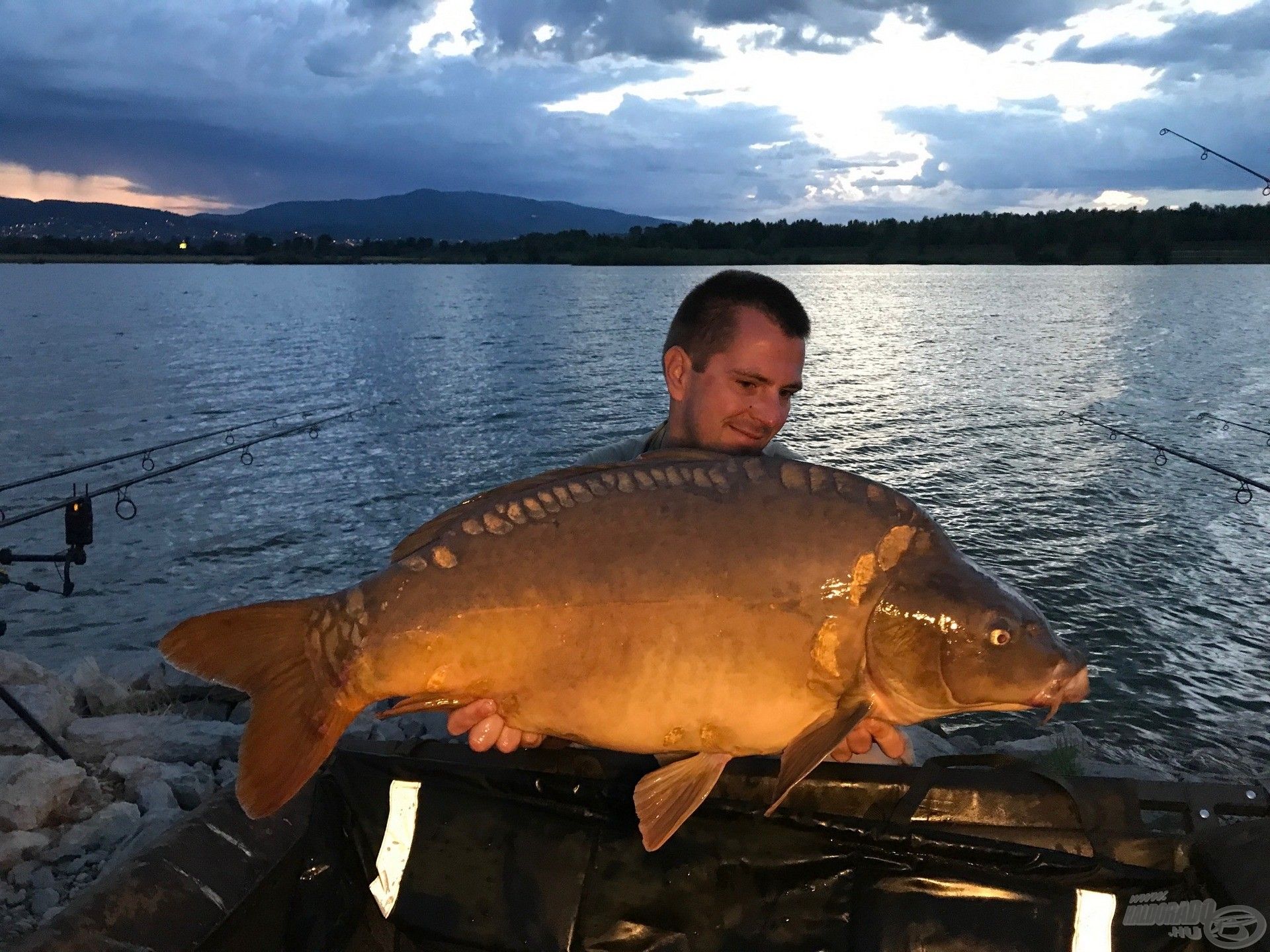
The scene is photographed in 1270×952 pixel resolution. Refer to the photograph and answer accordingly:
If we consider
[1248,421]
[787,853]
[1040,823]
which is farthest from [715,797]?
[1248,421]

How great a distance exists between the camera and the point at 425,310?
3938cm

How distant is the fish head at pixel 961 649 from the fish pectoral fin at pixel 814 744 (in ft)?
0.27

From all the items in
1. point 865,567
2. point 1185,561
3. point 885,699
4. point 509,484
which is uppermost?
point 509,484

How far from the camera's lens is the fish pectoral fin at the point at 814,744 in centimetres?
158

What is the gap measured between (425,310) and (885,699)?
39543mm

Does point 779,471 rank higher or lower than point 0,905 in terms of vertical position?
higher

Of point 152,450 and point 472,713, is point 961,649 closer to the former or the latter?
point 472,713

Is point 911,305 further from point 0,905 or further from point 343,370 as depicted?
point 0,905

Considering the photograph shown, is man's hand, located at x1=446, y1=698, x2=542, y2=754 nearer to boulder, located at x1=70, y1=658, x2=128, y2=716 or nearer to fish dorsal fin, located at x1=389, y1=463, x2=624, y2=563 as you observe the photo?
fish dorsal fin, located at x1=389, y1=463, x2=624, y2=563

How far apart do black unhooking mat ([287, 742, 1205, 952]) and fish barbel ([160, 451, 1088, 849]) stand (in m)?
0.43

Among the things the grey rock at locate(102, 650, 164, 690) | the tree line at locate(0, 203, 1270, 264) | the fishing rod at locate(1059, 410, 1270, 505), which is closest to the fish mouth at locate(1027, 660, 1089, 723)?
the grey rock at locate(102, 650, 164, 690)

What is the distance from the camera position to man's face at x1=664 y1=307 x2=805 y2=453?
255cm

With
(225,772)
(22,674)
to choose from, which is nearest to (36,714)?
(22,674)
